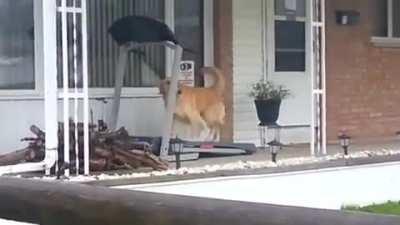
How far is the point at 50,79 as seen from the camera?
7625mm

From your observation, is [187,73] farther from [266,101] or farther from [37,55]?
[37,55]

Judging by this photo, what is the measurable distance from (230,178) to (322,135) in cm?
153

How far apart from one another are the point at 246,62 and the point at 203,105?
4.28 ft

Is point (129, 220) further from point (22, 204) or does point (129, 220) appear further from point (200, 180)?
point (200, 180)

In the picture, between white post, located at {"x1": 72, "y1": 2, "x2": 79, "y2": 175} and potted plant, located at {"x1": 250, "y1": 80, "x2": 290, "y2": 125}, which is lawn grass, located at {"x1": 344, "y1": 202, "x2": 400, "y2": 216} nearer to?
potted plant, located at {"x1": 250, "y1": 80, "x2": 290, "y2": 125}

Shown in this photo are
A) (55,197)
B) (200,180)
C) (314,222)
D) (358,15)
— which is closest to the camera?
(314,222)

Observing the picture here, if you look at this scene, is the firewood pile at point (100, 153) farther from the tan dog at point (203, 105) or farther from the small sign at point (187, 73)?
the small sign at point (187, 73)

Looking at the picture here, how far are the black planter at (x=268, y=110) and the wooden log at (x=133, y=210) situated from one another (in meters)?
7.30

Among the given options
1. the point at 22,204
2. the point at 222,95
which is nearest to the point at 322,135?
the point at 222,95

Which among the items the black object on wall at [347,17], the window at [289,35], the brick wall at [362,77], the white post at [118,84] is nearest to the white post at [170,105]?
the white post at [118,84]

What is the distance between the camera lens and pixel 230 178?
8461mm

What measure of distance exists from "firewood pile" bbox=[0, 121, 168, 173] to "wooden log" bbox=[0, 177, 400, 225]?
14.4 feet

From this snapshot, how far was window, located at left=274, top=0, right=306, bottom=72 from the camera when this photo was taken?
1137cm

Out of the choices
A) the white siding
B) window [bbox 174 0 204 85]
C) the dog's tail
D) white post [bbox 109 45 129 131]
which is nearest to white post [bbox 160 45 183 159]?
white post [bbox 109 45 129 131]
